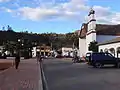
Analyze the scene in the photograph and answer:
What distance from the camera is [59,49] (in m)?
156

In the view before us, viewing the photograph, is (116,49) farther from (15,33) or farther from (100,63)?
(15,33)

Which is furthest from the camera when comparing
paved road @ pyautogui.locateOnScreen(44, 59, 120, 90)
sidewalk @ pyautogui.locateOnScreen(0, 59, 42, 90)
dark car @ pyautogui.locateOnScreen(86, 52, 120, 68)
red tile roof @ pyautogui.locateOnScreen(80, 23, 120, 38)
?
red tile roof @ pyautogui.locateOnScreen(80, 23, 120, 38)

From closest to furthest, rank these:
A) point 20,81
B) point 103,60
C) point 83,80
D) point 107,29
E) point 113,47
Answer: point 20,81 → point 83,80 → point 103,60 → point 113,47 → point 107,29

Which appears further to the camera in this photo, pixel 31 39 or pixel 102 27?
pixel 31 39

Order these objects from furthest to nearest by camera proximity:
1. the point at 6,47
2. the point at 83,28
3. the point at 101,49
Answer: the point at 83,28, the point at 6,47, the point at 101,49

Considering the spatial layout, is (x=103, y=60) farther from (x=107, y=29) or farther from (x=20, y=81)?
(x=107, y=29)

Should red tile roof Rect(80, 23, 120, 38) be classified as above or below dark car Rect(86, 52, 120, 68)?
above

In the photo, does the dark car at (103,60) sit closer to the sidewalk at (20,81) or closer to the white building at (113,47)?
the sidewalk at (20,81)

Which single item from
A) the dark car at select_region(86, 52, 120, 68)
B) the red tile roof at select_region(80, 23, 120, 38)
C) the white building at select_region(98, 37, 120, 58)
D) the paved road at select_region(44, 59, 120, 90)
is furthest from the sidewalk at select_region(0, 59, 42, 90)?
the red tile roof at select_region(80, 23, 120, 38)

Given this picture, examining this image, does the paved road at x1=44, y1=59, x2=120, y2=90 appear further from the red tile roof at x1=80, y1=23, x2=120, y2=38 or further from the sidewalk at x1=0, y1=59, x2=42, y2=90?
the red tile roof at x1=80, y1=23, x2=120, y2=38

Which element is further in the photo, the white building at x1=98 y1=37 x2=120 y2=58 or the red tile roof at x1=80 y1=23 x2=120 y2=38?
the red tile roof at x1=80 y1=23 x2=120 y2=38

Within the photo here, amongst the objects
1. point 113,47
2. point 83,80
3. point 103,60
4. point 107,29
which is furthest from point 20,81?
point 107,29

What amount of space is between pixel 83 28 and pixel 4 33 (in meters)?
25.7

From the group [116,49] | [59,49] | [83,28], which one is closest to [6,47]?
[83,28]
